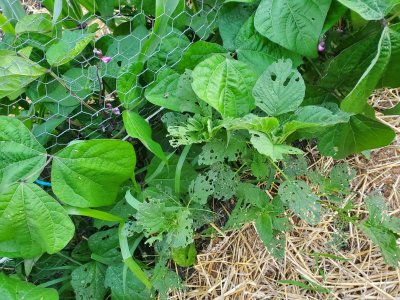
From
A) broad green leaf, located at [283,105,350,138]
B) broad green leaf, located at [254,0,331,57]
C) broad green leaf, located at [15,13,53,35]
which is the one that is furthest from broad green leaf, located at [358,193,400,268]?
broad green leaf, located at [15,13,53,35]

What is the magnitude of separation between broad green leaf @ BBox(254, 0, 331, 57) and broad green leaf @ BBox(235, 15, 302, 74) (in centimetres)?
4

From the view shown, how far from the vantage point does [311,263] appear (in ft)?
3.97

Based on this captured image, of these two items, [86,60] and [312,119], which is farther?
[86,60]

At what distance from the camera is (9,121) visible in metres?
0.98

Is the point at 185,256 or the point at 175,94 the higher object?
the point at 175,94

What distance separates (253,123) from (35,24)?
0.48 metres

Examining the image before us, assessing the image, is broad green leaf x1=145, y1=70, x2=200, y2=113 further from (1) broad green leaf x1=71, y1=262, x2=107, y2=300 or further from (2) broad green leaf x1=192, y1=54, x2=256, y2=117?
(1) broad green leaf x1=71, y1=262, x2=107, y2=300

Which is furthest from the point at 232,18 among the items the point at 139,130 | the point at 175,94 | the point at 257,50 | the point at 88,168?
the point at 88,168

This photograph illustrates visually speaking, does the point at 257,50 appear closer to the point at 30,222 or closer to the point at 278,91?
the point at 278,91

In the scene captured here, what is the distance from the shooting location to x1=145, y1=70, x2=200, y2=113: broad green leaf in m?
1.02

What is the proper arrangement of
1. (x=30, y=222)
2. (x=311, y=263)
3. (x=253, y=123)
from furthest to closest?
(x=311, y=263) → (x=30, y=222) → (x=253, y=123)

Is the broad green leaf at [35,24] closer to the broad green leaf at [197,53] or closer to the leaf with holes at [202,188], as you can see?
the broad green leaf at [197,53]

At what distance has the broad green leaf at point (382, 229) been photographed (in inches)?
40.3

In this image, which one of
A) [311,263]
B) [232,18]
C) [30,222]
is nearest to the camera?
[30,222]
